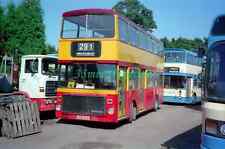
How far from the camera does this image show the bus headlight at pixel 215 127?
24.4 feet

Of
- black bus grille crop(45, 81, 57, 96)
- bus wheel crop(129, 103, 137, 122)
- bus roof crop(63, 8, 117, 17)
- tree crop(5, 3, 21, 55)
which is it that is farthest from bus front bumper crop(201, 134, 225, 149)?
tree crop(5, 3, 21, 55)

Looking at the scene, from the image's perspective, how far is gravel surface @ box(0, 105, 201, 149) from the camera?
1184cm

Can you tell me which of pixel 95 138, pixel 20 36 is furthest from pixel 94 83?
pixel 20 36

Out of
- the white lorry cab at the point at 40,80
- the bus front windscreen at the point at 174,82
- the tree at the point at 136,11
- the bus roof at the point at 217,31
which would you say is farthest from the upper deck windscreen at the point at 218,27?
the tree at the point at 136,11

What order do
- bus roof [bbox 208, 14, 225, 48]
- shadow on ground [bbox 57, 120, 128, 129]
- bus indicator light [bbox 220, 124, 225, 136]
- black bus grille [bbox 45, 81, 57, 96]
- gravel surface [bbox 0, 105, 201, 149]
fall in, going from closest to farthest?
bus indicator light [bbox 220, 124, 225, 136] < bus roof [bbox 208, 14, 225, 48] < gravel surface [bbox 0, 105, 201, 149] < shadow on ground [bbox 57, 120, 128, 129] < black bus grille [bbox 45, 81, 57, 96]

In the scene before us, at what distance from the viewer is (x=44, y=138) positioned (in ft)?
41.8

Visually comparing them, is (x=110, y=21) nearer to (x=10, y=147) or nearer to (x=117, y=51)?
(x=117, y=51)

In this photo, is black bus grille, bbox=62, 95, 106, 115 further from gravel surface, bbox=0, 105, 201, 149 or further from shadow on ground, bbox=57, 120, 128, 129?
shadow on ground, bbox=57, 120, 128, 129

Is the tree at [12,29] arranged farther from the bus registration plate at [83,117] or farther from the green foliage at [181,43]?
the green foliage at [181,43]

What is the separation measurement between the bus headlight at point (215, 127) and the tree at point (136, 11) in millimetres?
62808

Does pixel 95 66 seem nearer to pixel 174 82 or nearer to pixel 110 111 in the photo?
pixel 110 111

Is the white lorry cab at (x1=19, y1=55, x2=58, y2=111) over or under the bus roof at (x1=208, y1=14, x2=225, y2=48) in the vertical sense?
under

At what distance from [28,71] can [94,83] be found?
11.0 ft

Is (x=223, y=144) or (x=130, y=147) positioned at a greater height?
(x=223, y=144)
